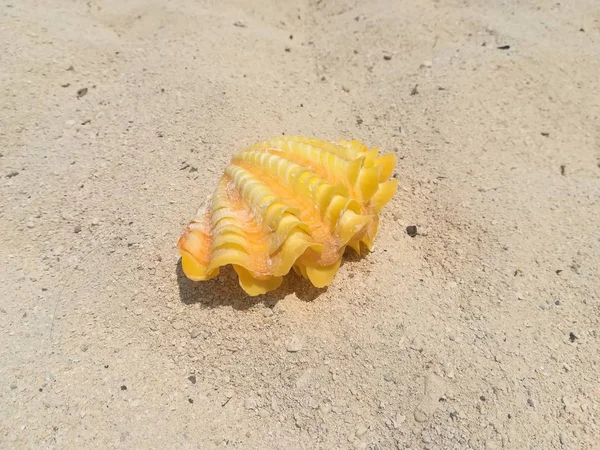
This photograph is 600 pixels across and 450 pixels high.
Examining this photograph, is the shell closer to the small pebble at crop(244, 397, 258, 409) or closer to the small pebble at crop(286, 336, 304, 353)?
the small pebble at crop(286, 336, 304, 353)

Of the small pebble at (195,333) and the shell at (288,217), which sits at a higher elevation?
the shell at (288,217)

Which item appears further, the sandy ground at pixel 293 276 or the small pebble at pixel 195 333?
the small pebble at pixel 195 333

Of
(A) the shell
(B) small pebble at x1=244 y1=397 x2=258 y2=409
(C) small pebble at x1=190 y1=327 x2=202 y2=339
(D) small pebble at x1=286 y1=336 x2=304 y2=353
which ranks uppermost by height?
(A) the shell

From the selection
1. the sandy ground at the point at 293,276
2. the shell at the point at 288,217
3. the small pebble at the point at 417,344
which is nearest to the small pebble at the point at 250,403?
the sandy ground at the point at 293,276

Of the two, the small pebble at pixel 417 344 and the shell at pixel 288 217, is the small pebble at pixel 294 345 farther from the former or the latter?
the small pebble at pixel 417 344

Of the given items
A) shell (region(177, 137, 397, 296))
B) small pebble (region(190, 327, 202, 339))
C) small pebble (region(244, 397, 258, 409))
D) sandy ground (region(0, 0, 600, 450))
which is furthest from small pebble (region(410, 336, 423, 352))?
small pebble (region(190, 327, 202, 339))

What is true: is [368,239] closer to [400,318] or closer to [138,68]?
[400,318]
